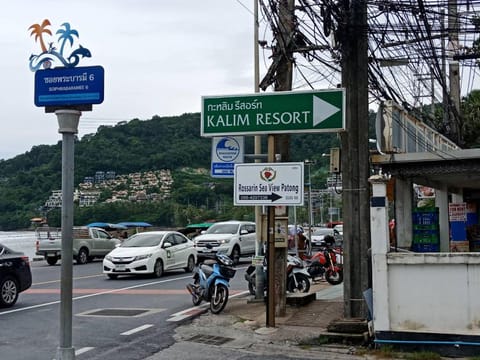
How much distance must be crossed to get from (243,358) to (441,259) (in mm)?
3057

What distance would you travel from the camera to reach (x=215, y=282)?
13047mm

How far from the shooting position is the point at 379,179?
9562mm

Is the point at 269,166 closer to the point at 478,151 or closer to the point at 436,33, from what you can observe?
the point at 478,151

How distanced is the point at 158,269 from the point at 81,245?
9424mm

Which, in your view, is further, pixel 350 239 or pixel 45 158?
pixel 45 158

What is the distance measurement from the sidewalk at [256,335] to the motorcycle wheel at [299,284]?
0.85 metres

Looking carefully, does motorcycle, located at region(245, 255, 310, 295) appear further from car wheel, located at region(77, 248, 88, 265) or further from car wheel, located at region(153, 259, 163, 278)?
car wheel, located at region(77, 248, 88, 265)

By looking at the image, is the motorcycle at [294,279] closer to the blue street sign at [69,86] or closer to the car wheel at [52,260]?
the blue street sign at [69,86]

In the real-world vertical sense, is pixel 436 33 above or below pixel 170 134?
below

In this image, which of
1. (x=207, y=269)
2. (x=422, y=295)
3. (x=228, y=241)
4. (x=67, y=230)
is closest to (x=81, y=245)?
(x=228, y=241)

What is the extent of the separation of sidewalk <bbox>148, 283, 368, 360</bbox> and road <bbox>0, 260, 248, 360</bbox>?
42 centimetres

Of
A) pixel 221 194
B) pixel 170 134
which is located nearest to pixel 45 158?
pixel 170 134

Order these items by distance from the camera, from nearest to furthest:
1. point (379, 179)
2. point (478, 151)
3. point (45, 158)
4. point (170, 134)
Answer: point (379, 179), point (478, 151), point (45, 158), point (170, 134)

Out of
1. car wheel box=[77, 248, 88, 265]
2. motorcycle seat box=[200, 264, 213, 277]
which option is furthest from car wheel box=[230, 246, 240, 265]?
motorcycle seat box=[200, 264, 213, 277]
